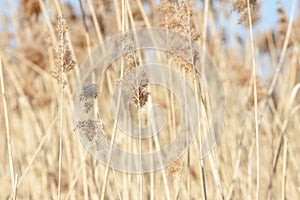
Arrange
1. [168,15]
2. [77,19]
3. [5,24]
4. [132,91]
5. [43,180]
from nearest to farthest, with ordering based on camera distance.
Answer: [132,91], [168,15], [43,180], [77,19], [5,24]

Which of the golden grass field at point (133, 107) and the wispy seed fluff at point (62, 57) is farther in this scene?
the golden grass field at point (133, 107)

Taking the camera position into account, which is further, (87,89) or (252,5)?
(252,5)

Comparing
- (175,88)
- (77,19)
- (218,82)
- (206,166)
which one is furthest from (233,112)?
(77,19)

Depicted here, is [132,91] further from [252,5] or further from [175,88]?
[175,88]

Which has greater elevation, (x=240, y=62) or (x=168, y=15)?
(x=240, y=62)

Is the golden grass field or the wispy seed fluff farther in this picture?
the golden grass field

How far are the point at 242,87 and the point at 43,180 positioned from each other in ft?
2.72

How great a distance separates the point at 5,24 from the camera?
170 cm

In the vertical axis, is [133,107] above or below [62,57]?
above

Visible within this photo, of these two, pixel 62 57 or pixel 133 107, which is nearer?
pixel 62 57

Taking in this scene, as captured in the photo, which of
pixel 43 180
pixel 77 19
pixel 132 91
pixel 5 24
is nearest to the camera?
pixel 132 91

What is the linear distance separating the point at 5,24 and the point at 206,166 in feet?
3.00

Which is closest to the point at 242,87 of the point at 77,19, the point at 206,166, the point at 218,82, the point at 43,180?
the point at 218,82

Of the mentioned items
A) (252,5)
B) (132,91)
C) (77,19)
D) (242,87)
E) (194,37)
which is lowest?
(132,91)
